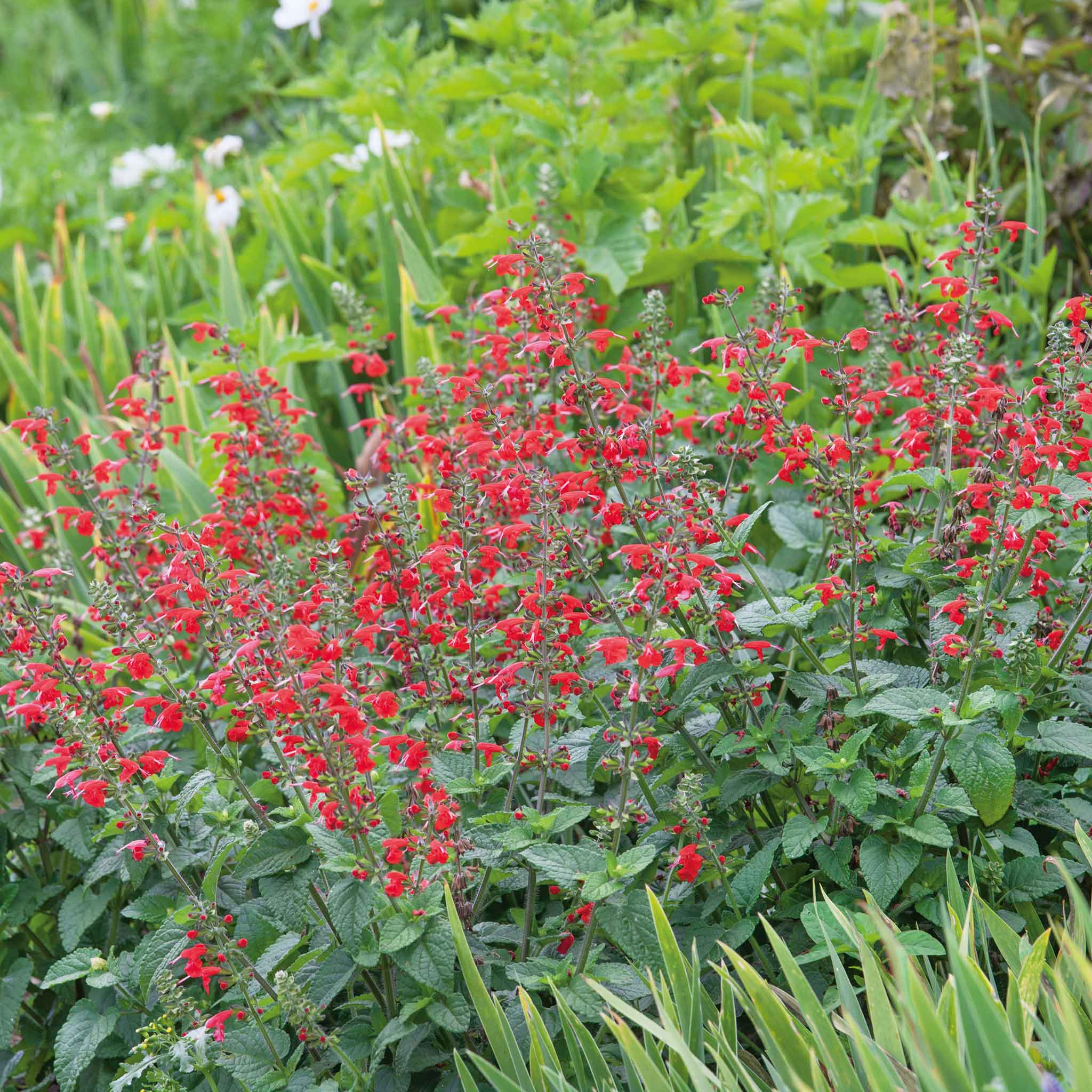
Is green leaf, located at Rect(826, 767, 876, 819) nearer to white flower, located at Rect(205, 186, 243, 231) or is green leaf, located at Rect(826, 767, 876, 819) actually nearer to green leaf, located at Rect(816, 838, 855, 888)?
green leaf, located at Rect(816, 838, 855, 888)

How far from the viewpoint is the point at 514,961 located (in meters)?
1.87

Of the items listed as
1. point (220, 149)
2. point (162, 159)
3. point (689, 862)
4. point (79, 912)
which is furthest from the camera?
point (162, 159)

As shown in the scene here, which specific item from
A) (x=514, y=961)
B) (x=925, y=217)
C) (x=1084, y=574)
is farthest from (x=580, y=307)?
(x=925, y=217)

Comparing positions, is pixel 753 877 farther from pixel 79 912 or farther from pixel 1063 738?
pixel 79 912

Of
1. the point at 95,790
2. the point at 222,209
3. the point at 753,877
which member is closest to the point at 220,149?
the point at 222,209

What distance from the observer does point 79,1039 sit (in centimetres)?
201

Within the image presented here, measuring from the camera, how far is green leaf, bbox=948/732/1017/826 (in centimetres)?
174

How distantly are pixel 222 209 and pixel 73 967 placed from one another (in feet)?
10.7

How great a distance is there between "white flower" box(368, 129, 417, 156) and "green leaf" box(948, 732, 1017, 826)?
3333 millimetres

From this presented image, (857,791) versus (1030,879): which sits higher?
(857,791)

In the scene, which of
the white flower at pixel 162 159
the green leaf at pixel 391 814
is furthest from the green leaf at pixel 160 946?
the white flower at pixel 162 159

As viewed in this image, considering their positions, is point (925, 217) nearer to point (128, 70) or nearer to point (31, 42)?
point (128, 70)

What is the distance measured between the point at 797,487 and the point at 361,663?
3.94 feet

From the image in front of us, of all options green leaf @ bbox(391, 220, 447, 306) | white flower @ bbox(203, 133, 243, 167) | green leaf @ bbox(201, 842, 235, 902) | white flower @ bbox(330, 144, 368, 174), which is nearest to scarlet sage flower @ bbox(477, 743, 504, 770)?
green leaf @ bbox(201, 842, 235, 902)
